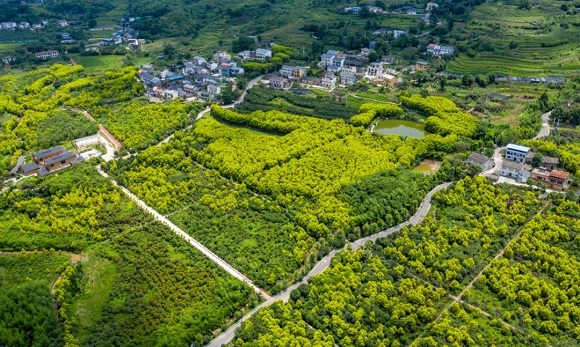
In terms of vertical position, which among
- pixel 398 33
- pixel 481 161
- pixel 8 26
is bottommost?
pixel 8 26

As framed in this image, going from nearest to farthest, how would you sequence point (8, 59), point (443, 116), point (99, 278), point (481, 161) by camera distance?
point (99, 278)
point (481, 161)
point (443, 116)
point (8, 59)

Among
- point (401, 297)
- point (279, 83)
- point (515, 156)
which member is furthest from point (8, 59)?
point (515, 156)

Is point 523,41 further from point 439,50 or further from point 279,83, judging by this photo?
point 279,83

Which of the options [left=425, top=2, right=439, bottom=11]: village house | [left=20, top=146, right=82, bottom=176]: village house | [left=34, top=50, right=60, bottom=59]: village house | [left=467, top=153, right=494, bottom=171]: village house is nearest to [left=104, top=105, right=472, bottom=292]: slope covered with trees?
[left=467, top=153, right=494, bottom=171]: village house

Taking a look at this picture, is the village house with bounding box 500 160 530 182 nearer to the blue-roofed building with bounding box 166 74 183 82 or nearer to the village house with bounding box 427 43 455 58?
the village house with bounding box 427 43 455 58

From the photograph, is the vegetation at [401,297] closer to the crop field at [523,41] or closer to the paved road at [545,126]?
the paved road at [545,126]

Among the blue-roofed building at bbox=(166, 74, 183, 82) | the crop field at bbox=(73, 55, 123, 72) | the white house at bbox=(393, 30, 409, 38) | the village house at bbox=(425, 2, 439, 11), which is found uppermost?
the village house at bbox=(425, 2, 439, 11)
